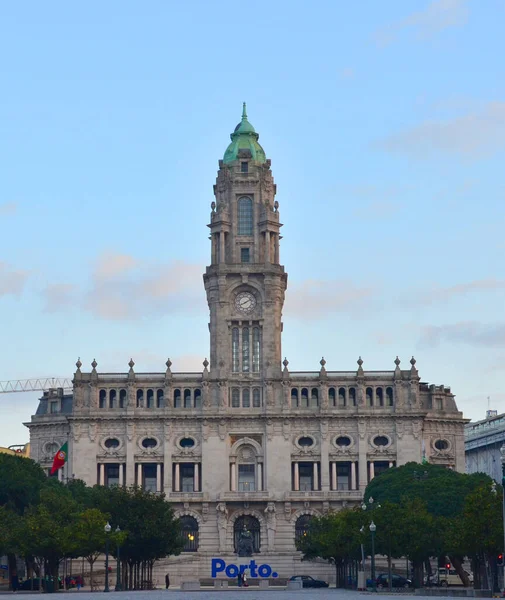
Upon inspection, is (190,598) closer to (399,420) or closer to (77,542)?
(77,542)

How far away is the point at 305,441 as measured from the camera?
6949 inches

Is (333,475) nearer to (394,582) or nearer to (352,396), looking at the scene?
(352,396)

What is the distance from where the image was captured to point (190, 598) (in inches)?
3676

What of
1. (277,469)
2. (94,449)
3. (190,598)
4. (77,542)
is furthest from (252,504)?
(190,598)

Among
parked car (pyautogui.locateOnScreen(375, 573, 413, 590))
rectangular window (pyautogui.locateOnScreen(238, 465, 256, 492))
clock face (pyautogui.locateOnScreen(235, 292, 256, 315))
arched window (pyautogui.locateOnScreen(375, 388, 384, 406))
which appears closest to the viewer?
parked car (pyautogui.locateOnScreen(375, 573, 413, 590))

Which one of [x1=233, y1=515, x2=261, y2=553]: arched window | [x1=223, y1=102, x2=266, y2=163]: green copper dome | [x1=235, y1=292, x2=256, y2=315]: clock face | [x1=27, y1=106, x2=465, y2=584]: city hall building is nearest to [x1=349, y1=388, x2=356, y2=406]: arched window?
[x1=27, y1=106, x2=465, y2=584]: city hall building

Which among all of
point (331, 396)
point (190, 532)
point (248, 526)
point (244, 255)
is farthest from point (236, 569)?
point (244, 255)

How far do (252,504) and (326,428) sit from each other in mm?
14138

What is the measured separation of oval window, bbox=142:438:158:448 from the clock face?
21370 mm

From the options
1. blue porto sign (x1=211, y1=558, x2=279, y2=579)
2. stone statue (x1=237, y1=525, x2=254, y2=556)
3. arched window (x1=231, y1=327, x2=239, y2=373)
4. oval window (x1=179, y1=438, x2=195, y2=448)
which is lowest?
blue porto sign (x1=211, y1=558, x2=279, y2=579)

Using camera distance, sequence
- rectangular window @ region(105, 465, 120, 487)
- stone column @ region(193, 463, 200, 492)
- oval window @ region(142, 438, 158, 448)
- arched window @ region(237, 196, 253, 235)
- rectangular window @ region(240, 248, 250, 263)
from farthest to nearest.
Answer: arched window @ region(237, 196, 253, 235)
rectangular window @ region(240, 248, 250, 263)
rectangular window @ region(105, 465, 120, 487)
oval window @ region(142, 438, 158, 448)
stone column @ region(193, 463, 200, 492)

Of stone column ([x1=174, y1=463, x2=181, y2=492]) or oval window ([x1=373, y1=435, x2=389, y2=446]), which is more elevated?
oval window ([x1=373, y1=435, x2=389, y2=446])

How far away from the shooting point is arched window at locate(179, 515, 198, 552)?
6752 inches

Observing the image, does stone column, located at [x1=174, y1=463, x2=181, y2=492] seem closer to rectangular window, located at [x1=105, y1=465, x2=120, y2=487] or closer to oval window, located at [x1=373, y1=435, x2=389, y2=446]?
rectangular window, located at [x1=105, y1=465, x2=120, y2=487]
